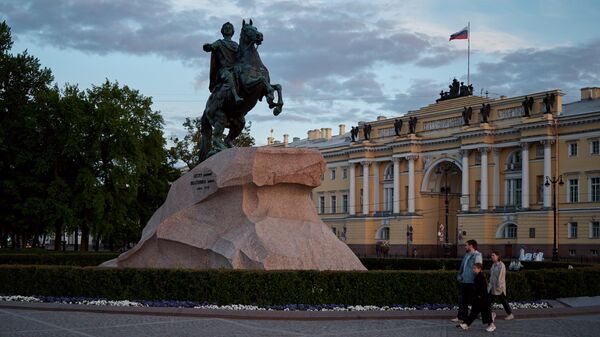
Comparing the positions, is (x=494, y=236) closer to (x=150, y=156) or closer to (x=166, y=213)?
(x=150, y=156)

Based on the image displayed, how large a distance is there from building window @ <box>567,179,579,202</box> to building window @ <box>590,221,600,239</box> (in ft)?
9.34

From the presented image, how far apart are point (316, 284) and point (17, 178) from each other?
3584cm

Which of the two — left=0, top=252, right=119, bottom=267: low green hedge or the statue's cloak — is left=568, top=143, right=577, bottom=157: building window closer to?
left=0, top=252, right=119, bottom=267: low green hedge

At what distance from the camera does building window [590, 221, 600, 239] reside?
68.1 m

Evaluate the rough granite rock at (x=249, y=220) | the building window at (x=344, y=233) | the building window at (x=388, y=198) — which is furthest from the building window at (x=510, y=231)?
A: the rough granite rock at (x=249, y=220)

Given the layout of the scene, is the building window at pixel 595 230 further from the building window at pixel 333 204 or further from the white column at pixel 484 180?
the building window at pixel 333 204

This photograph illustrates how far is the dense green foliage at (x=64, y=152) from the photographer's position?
47.6m

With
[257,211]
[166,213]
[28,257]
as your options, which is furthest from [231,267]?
[28,257]

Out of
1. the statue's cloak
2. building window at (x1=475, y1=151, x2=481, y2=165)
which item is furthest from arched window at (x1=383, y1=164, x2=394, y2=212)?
the statue's cloak

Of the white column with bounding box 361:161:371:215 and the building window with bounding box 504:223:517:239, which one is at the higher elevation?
the white column with bounding box 361:161:371:215

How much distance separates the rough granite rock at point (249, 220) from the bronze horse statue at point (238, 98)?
1.53 metres

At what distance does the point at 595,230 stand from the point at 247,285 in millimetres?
57790

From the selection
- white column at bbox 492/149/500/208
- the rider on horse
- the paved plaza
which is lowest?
the paved plaza

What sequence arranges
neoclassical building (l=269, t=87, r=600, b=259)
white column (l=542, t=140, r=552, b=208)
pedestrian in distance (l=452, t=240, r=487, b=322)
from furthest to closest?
white column (l=542, t=140, r=552, b=208) < neoclassical building (l=269, t=87, r=600, b=259) < pedestrian in distance (l=452, t=240, r=487, b=322)
